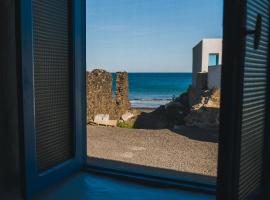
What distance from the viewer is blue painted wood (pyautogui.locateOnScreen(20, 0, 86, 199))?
256 centimetres

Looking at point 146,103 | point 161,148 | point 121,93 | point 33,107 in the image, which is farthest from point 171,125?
point 146,103

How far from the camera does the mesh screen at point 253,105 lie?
1847 mm

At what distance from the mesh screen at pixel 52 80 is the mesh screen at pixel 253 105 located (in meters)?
1.74

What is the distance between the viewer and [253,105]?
2.01 meters

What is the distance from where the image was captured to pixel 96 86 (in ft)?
34.2

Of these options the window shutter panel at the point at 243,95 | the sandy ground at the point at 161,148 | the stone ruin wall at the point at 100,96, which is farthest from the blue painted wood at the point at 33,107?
the stone ruin wall at the point at 100,96

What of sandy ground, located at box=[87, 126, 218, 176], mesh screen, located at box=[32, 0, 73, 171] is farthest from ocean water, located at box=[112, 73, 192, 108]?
mesh screen, located at box=[32, 0, 73, 171]

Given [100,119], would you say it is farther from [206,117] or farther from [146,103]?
[146,103]

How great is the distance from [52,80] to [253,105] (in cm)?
183

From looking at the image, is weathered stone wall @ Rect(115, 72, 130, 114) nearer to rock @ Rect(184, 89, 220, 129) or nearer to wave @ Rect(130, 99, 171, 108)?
rock @ Rect(184, 89, 220, 129)

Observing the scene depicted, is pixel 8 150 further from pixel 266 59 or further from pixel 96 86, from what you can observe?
pixel 96 86

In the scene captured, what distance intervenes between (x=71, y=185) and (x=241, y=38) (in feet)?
7.02

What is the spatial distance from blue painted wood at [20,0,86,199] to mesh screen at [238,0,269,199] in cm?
161

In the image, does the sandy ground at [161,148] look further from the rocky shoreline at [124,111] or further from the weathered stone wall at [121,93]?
the weathered stone wall at [121,93]
